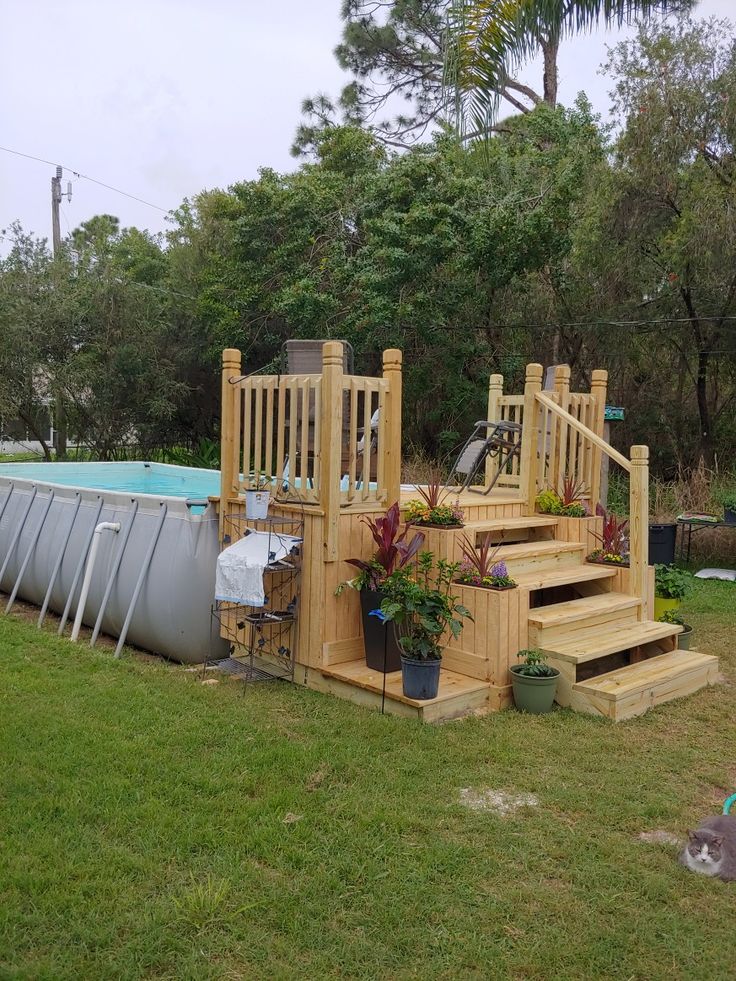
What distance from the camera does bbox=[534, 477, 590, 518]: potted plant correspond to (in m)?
5.83

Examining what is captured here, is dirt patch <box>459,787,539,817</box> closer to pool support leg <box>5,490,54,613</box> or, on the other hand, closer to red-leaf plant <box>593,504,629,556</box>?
red-leaf plant <box>593,504,629,556</box>

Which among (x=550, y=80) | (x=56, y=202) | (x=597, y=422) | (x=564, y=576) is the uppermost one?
(x=550, y=80)

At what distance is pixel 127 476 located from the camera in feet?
31.2

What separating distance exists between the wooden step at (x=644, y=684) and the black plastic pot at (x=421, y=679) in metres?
0.81

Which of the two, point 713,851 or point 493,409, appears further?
point 493,409

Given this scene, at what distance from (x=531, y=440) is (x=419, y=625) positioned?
2229mm

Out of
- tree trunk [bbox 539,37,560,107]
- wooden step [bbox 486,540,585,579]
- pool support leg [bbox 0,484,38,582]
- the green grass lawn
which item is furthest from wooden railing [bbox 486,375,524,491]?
tree trunk [bbox 539,37,560,107]

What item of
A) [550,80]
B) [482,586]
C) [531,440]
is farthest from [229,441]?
[550,80]

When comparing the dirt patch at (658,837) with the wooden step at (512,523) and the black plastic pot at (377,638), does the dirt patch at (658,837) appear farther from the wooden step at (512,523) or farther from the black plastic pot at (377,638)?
the wooden step at (512,523)

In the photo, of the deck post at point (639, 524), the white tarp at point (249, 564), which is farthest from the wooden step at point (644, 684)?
the white tarp at point (249, 564)

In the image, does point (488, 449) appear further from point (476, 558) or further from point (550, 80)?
point (550, 80)

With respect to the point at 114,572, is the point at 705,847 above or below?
below

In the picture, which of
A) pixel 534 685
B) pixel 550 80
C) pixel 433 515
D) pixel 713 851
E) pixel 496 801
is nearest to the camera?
pixel 713 851

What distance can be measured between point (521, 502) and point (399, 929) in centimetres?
385
